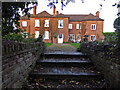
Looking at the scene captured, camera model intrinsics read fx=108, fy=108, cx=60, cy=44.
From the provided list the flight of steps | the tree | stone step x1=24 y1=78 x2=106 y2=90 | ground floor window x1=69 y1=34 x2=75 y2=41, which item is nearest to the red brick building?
ground floor window x1=69 y1=34 x2=75 y2=41

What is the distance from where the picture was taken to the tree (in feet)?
10.6

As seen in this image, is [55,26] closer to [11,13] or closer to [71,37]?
[71,37]

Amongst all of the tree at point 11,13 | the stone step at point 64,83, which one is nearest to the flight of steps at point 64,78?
the stone step at point 64,83

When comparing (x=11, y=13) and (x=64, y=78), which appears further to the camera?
(x=11, y=13)

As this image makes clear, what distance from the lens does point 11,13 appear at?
3.44 meters

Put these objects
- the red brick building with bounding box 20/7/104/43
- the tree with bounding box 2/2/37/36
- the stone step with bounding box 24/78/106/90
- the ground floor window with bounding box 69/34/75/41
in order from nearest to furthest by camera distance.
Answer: the stone step with bounding box 24/78/106/90 < the tree with bounding box 2/2/37/36 < the red brick building with bounding box 20/7/104/43 < the ground floor window with bounding box 69/34/75/41

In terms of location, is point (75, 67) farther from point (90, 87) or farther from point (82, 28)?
point (82, 28)

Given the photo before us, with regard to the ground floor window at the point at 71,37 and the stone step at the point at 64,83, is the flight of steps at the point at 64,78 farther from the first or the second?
the ground floor window at the point at 71,37

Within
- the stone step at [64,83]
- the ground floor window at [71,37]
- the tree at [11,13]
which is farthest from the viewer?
the ground floor window at [71,37]

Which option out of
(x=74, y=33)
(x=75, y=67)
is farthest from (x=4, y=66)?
(x=74, y=33)

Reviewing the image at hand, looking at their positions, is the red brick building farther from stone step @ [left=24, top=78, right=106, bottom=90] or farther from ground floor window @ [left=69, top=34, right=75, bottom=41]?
stone step @ [left=24, top=78, right=106, bottom=90]

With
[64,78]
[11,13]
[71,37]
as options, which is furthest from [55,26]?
[64,78]

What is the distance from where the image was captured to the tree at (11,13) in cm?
322

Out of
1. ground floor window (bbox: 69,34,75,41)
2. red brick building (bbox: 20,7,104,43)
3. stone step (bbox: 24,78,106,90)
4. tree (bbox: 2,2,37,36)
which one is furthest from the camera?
ground floor window (bbox: 69,34,75,41)
